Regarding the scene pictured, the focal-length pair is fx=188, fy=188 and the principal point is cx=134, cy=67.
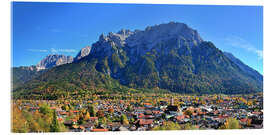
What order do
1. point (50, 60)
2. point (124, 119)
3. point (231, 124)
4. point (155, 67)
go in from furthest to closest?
point (155, 67) → point (50, 60) → point (124, 119) → point (231, 124)

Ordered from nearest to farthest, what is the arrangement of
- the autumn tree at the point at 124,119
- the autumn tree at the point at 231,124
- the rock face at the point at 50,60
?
the autumn tree at the point at 231,124 → the autumn tree at the point at 124,119 → the rock face at the point at 50,60

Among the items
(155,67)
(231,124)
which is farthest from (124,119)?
(155,67)

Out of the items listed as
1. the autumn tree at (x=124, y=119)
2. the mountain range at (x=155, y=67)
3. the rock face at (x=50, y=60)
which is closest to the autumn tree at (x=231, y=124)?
the autumn tree at (x=124, y=119)

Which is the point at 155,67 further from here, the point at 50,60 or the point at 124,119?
the point at 124,119

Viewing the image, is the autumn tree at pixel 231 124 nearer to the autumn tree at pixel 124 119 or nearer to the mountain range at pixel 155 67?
the autumn tree at pixel 124 119

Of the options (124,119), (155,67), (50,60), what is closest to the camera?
(124,119)

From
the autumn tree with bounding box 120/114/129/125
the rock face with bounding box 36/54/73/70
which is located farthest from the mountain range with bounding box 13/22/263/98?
the autumn tree with bounding box 120/114/129/125
